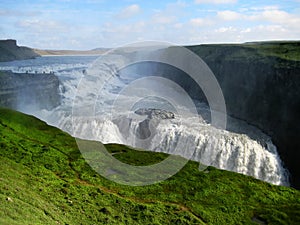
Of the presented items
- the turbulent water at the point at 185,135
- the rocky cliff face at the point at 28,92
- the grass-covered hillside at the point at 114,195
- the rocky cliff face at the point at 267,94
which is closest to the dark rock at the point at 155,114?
the turbulent water at the point at 185,135

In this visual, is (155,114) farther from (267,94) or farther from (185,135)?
(267,94)

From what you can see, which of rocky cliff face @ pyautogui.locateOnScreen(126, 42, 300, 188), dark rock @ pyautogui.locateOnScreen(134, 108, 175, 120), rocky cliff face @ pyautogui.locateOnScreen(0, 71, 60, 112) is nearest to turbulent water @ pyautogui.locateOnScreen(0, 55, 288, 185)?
dark rock @ pyautogui.locateOnScreen(134, 108, 175, 120)

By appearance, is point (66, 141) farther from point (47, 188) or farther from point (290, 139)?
point (290, 139)

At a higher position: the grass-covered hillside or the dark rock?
the dark rock

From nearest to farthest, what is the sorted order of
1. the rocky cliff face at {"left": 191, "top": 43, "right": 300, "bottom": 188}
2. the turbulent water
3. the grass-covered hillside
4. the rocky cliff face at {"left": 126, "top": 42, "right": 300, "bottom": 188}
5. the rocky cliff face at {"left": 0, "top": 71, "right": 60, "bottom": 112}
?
1. the grass-covered hillside
2. the turbulent water
3. the rocky cliff face at {"left": 191, "top": 43, "right": 300, "bottom": 188}
4. the rocky cliff face at {"left": 126, "top": 42, "right": 300, "bottom": 188}
5. the rocky cliff face at {"left": 0, "top": 71, "right": 60, "bottom": 112}

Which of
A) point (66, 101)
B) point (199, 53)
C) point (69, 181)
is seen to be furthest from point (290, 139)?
point (199, 53)

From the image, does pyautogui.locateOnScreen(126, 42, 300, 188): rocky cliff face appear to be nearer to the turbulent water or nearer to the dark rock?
the turbulent water

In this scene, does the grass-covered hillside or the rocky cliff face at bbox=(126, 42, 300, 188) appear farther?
the rocky cliff face at bbox=(126, 42, 300, 188)
